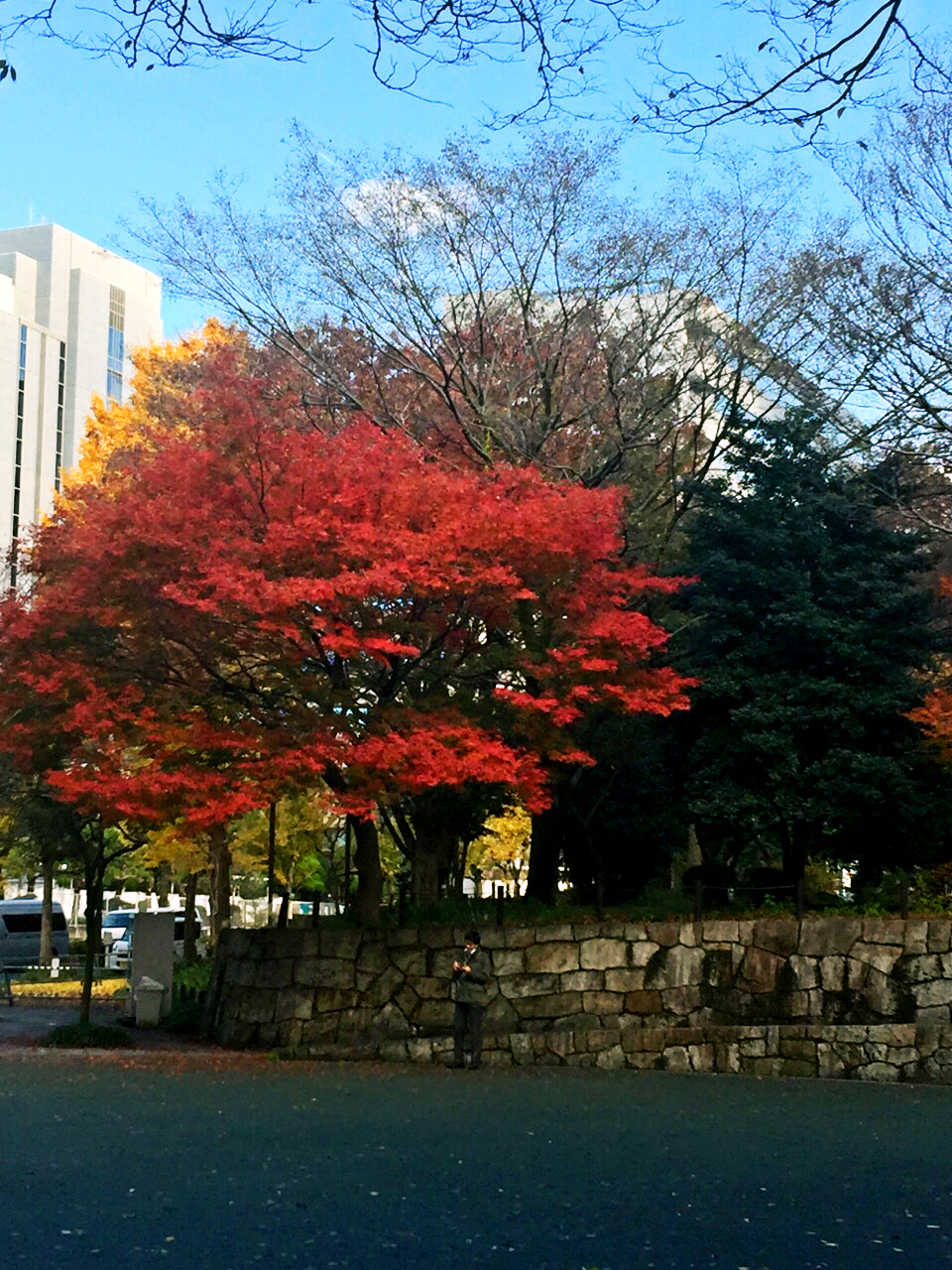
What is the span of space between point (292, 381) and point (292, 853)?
50.7ft

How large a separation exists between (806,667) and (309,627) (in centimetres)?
768

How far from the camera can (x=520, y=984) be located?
18.9 m

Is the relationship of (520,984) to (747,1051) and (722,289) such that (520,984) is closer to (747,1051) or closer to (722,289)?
(747,1051)

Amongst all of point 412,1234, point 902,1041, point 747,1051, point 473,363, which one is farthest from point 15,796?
point 412,1234

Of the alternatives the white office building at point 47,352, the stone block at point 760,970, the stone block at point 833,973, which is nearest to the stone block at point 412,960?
the stone block at point 760,970

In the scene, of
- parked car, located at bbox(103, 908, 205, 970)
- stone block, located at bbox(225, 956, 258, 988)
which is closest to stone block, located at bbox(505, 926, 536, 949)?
stone block, located at bbox(225, 956, 258, 988)

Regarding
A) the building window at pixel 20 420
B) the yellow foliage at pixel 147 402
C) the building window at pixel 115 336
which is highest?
the building window at pixel 115 336

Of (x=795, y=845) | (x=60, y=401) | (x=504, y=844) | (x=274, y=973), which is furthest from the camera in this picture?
(x=60, y=401)

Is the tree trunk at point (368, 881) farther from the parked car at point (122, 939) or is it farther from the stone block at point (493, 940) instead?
the parked car at point (122, 939)

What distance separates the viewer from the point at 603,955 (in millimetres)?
18922

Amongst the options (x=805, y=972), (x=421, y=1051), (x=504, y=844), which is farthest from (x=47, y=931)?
(x=805, y=972)

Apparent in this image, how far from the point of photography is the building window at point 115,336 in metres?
81.6

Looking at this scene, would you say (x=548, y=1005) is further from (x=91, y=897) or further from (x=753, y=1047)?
(x=91, y=897)

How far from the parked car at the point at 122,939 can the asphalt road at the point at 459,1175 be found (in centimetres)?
1884
